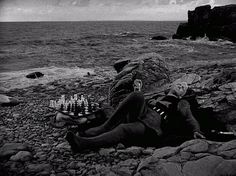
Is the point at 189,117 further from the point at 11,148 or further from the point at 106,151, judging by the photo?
the point at 11,148

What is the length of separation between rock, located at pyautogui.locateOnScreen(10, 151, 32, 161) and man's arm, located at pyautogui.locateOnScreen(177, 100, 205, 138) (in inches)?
117

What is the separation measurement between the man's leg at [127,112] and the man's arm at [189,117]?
0.86 meters

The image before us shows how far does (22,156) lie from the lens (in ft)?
15.0

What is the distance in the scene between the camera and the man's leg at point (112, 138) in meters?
4.57

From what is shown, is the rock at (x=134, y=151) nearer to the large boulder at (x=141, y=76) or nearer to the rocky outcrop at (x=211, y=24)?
the large boulder at (x=141, y=76)

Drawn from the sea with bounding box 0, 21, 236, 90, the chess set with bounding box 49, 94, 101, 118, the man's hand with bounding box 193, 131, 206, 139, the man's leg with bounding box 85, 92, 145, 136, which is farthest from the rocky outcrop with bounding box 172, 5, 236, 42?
the man's leg with bounding box 85, 92, 145, 136

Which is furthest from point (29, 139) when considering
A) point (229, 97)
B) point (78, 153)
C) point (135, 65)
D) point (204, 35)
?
point (204, 35)

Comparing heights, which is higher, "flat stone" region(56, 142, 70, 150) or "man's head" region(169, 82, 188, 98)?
"man's head" region(169, 82, 188, 98)

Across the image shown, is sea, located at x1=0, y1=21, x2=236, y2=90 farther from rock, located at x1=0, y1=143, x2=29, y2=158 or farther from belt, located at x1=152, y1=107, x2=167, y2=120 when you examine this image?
belt, located at x1=152, y1=107, x2=167, y2=120

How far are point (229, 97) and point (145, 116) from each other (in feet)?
9.82

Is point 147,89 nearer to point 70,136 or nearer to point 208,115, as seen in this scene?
point 208,115

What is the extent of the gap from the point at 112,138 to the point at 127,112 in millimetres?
582

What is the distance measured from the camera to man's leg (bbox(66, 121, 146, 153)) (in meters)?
4.57

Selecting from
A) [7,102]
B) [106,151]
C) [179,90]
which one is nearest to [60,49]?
[7,102]
